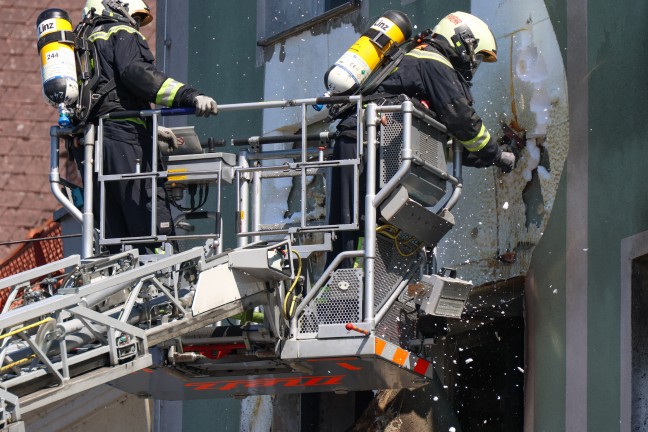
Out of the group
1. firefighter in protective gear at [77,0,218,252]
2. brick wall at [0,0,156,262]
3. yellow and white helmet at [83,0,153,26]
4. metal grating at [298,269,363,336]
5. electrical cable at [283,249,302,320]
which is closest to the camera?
metal grating at [298,269,363,336]

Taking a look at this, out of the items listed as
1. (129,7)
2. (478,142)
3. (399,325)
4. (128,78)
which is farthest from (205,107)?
(399,325)

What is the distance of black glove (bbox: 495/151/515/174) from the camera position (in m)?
10.9

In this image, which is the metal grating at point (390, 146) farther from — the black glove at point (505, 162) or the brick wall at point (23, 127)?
the brick wall at point (23, 127)

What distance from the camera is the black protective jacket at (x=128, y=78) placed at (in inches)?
420

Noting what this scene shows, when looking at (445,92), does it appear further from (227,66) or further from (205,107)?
(227,66)

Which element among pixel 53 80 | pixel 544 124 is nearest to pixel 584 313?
pixel 544 124

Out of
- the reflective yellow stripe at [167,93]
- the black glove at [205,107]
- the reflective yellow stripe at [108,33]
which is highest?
the reflective yellow stripe at [108,33]

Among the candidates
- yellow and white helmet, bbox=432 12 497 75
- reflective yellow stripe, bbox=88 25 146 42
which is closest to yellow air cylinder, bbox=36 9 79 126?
reflective yellow stripe, bbox=88 25 146 42

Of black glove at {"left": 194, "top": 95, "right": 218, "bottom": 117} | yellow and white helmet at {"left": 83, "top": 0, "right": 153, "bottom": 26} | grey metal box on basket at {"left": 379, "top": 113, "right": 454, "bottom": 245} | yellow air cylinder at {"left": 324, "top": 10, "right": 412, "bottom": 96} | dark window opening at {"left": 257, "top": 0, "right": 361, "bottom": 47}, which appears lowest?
grey metal box on basket at {"left": 379, "top": 113, "right": 454, "bottom": 245}

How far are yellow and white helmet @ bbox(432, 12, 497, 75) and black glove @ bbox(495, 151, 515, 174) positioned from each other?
63cm

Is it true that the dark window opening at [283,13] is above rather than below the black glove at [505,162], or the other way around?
above

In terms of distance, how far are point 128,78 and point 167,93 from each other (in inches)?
12.4

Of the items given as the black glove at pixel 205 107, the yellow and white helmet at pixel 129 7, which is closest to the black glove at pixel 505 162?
the black glove at pixel 205 107

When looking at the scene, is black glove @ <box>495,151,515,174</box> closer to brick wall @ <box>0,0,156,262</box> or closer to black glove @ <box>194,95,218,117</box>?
black glove @ <box>194,95,218,117</box>
